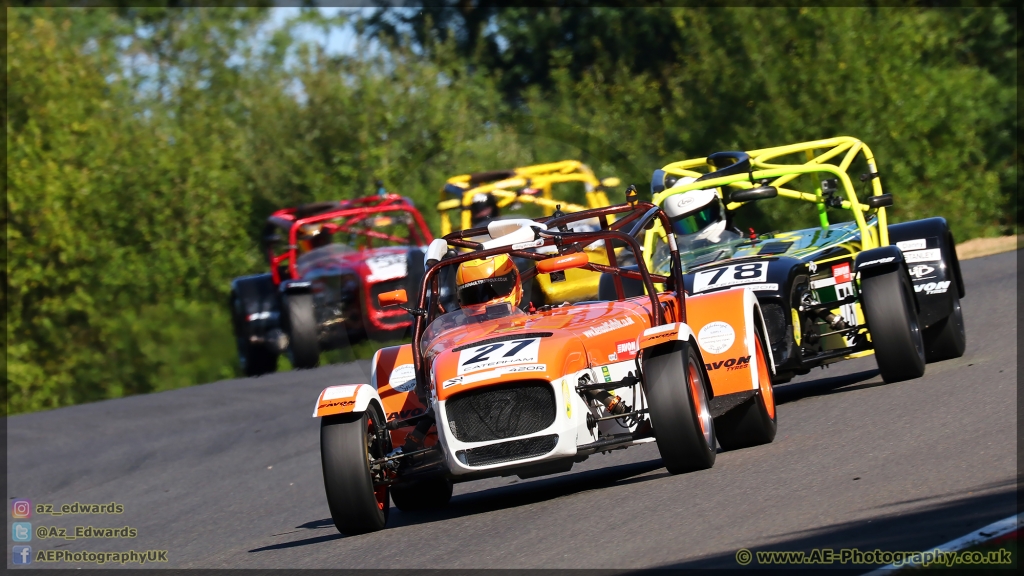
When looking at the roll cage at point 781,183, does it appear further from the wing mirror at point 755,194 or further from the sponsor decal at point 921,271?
the sponsor decal at point 921,271

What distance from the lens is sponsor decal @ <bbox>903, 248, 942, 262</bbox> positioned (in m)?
11.4

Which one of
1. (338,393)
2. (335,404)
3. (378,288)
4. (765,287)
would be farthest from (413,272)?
(335,404)

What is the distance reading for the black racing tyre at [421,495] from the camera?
8.98 meters

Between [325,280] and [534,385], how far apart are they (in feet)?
41.9

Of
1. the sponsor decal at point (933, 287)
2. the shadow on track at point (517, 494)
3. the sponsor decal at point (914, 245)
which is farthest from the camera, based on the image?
the sponsor decal at point (914, 245)

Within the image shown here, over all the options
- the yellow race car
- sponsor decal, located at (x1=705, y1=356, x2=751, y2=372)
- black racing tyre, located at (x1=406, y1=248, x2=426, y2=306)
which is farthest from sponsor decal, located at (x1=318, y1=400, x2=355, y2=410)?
black racing tyre, located at (x1=406, y1=248, x2=426, y2=306)

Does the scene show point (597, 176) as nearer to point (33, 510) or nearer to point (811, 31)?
point (33, 510)

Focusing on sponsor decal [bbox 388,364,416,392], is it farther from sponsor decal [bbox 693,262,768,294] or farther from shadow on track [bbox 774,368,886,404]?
shadow on track [bbox 774,368,886,404]

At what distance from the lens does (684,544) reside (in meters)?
6.12

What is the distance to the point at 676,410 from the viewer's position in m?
7.51

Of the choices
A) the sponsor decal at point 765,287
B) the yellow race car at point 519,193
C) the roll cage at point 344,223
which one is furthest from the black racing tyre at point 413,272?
the sponsor decal at point 765,287

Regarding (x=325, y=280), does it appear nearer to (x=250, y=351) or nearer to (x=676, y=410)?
(x=250, y=351)

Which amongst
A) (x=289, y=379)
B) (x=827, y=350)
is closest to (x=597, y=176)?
(x=289, y=379)

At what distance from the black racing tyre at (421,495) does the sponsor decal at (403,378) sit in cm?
61
